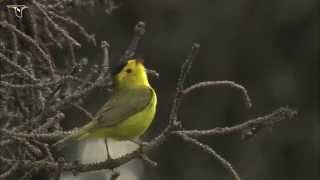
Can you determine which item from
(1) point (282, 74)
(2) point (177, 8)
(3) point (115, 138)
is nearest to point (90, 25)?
(2) point (177, 8)

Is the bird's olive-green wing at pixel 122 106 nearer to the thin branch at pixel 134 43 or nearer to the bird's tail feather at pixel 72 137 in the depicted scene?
the bird's tail feather at pixel 72 137

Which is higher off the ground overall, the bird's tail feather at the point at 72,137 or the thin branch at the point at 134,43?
the thin branch at the point at 134,43

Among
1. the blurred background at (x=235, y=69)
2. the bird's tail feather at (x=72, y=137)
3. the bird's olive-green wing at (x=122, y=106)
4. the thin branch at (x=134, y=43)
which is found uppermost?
the thin branch at (x=134, y=43)

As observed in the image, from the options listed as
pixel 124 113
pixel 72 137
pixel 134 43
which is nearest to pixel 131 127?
pixel 124 113

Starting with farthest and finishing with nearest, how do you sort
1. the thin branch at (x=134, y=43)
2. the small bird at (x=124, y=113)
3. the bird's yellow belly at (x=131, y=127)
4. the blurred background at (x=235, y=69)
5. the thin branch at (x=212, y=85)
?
the blurred background at (x=235, y=69)
the bird's yellow belly at (x=131, y=127)
the small bird at (x=124, y=113)
the thin branch at (x=134, y=43)
the thin branch at (x=212, y=85)

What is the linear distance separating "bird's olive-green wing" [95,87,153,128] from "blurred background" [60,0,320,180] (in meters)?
5.46

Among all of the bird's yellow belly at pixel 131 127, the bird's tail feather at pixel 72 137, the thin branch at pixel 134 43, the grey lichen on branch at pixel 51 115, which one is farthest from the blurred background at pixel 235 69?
the thin branch at pixel 134 43

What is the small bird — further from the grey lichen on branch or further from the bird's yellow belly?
the grey lichen on branch

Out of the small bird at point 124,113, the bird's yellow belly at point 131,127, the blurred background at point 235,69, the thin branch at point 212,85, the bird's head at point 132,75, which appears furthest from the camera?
the blurred background at point 235,69

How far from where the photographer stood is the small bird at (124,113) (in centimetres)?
458

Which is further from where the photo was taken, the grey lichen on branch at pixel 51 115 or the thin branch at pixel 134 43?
the thin branch at pixel 134 43

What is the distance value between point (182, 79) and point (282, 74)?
310 inches

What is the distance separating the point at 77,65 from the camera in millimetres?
3459

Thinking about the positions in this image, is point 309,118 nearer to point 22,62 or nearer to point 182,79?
point 22,62
